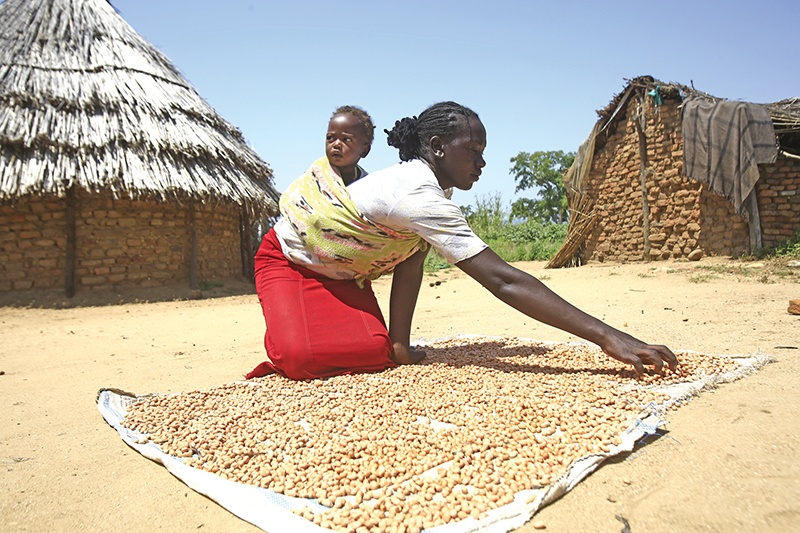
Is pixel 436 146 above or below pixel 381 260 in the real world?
above

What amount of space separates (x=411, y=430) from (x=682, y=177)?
25.7 feet

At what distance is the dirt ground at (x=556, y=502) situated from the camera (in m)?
1.33

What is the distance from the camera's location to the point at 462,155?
246 centimetres

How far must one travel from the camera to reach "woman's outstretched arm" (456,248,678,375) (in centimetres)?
209

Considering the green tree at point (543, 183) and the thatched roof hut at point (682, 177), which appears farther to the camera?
the green tree at point (543, 183)

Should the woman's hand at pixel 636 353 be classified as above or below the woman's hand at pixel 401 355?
above

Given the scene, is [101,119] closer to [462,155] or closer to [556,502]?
[462,155]

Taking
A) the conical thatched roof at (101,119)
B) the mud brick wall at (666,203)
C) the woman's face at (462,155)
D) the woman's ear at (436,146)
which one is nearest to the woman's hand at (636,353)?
the woman's face at (462,155)

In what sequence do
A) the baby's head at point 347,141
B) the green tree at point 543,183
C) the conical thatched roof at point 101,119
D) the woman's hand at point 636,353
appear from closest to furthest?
the woman's hand at point 636,353 → the baby's head at point 347,141 → the conical thatched roof at point 101,119 → the green tree at point 543,183

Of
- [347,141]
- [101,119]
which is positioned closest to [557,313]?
[347,141]

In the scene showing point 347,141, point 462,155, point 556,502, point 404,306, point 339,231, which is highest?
point 347,141

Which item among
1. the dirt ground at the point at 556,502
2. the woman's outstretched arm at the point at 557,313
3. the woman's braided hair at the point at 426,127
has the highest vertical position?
the woman's braided hair at the point at 426,127

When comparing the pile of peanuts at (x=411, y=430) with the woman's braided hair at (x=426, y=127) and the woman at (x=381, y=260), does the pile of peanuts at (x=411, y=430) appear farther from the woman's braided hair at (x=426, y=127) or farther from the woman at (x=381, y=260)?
the woman's braided hair at (x=426, y=127)

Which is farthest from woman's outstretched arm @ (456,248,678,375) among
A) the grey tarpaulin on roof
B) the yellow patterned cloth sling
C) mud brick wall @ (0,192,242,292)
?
mud brick wall @ (0,192,242,292)
